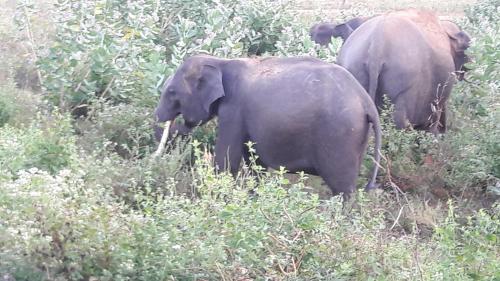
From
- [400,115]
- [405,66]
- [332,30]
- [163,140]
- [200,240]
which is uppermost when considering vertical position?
[200,240]

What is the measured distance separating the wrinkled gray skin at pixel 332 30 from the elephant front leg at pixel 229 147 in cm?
483

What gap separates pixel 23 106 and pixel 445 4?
18.3 meters

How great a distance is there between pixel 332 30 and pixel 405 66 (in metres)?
3.62

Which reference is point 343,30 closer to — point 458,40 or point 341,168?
point 458,40

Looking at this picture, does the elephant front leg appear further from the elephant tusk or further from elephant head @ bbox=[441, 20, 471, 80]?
elephant head @ bbox=[441, 20, 471, 80]

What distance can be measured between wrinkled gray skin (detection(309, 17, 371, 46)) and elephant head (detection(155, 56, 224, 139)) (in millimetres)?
4527

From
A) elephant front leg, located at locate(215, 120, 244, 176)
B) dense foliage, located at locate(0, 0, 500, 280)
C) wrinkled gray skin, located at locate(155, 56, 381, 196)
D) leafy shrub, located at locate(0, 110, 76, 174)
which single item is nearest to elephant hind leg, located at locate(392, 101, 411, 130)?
dense foliage, located at locate(0, 0, 500, 280)

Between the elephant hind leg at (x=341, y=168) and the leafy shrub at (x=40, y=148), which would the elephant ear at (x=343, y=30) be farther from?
the leafy shrub at (x=40, y=148)

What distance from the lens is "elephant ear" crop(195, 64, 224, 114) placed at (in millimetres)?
7973

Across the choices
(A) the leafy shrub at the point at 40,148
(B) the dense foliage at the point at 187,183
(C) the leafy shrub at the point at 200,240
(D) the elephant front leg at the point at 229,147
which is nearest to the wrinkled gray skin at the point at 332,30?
(B) the dense foliage at the point at 187,183

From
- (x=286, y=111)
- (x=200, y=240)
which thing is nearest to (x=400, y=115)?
(x=286, y=111)

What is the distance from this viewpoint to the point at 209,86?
26.4 ft

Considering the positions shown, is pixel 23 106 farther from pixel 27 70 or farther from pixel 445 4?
pixel 445 4

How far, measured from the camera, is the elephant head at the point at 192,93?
805 cm
